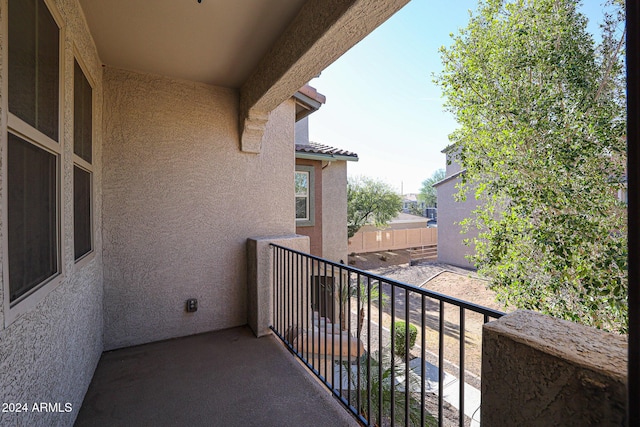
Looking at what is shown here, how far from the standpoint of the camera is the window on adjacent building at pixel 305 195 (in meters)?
6.85

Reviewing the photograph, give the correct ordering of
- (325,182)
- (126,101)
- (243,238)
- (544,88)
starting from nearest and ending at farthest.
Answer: (126,101) → (243,238) → (544,88) → (325,182)

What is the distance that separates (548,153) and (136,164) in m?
4.88

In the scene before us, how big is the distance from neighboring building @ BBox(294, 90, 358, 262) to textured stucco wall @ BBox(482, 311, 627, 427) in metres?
5.95

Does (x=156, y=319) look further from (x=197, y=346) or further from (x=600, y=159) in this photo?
(x=600, y=159)

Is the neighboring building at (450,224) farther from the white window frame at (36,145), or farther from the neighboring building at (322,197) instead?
the white window frame at (36,145)

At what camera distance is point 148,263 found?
302 centimetres

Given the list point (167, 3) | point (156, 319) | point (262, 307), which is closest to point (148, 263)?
point (156, 319)

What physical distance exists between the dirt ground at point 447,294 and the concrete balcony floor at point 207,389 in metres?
→ 2.03

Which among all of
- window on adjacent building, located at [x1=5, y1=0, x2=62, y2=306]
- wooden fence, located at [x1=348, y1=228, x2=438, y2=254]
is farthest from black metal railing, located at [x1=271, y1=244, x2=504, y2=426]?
wooden fence, located at [x1=348, y1=228, x2=438, y2=254]

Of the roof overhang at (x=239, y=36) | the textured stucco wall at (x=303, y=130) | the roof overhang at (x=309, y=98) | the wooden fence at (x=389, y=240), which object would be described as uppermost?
the textured stucco wall at (x=303, y=130)

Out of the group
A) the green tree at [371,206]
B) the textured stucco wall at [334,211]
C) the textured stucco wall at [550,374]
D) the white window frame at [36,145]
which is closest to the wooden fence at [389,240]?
the green tree at [371,206]

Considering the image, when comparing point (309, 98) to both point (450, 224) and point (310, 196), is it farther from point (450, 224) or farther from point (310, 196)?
point (450, 224)

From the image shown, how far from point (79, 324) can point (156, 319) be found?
3.72 ft

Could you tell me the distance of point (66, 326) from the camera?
5.55 ft
